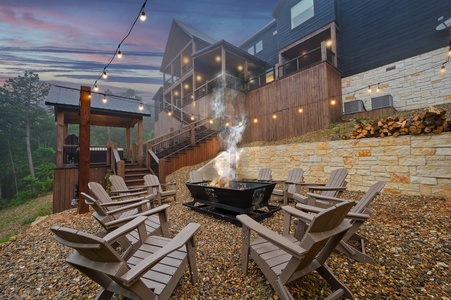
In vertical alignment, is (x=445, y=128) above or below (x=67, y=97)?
below

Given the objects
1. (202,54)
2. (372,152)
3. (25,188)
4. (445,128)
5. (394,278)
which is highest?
(202,54)

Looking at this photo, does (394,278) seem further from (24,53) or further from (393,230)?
(24,53)

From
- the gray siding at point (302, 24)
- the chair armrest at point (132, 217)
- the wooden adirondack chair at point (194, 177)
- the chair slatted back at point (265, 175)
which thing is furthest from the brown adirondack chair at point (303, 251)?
the gray siding at point (302, 24)

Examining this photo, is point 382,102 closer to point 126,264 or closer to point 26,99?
point 126,264

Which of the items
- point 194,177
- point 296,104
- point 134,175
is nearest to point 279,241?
point 194,177

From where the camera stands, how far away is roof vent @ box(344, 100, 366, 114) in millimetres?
9320

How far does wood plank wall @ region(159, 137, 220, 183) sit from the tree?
74.6 ft

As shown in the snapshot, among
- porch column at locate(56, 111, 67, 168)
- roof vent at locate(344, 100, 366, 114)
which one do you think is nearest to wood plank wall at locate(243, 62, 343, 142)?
roof vent at locate(344, 100, 366, 114)

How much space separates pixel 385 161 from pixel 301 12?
1171 centimetres

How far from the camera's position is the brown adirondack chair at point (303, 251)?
1.40m

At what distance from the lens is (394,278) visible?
189 cm

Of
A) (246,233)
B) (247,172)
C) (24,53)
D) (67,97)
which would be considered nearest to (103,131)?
(24,53)

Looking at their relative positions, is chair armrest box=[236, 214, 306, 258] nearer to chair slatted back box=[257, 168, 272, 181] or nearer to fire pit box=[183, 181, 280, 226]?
fire pit box=[183, 181, 280, 226]

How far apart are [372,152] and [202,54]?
1239 centimetres
